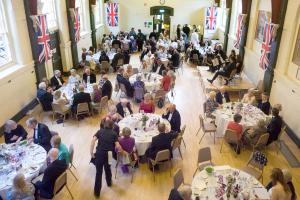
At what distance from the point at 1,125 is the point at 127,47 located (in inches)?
424

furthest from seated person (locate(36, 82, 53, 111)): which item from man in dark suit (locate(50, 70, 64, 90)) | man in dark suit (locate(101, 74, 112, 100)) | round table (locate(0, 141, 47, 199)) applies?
round table (locate(0, 141, 47, 199))

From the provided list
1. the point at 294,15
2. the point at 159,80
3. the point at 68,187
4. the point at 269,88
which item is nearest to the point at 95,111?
the point at 159,80

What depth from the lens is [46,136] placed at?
6.90 m

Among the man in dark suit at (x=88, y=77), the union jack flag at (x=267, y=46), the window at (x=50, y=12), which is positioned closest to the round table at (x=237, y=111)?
the union jack flag at (x=267, y=46)

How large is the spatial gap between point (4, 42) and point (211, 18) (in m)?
15.2

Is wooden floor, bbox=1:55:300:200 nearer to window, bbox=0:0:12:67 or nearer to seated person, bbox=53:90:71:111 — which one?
seated person, bbox=53:90:71:111

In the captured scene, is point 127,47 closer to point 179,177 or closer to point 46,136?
point 46,136

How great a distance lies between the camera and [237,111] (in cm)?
862

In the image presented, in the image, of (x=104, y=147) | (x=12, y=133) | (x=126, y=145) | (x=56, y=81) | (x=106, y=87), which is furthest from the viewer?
(x=56, y=81)

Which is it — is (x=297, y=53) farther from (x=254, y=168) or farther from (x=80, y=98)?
(x=80, y=98)

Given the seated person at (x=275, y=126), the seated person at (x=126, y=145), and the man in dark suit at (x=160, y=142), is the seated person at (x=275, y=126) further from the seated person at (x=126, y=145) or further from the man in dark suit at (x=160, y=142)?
the seated person at (x=126, y=145)

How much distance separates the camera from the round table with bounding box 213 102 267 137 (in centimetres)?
816

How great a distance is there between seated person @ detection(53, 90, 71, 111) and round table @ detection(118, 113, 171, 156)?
2550 millimetres

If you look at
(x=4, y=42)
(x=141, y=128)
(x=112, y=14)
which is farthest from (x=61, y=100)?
(x=112, y=14)
